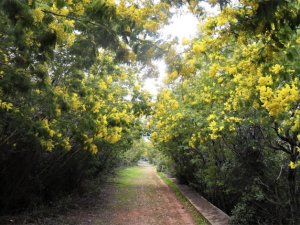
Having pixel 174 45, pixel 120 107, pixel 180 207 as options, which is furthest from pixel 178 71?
pixel 180 207

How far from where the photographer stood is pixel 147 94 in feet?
38.7

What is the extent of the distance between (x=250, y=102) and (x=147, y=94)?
591 cm

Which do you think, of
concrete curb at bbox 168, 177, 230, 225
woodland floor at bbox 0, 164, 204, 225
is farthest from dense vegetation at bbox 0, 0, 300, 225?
woodland floor at bbox 0, 164, 204, 225

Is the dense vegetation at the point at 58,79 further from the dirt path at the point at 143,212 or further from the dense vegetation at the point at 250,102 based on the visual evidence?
the dirt path at the point at 143,212

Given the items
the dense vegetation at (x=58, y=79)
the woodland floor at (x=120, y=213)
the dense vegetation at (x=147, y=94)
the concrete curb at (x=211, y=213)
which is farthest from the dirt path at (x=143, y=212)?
the dense vegetation at (x=58, y=79)

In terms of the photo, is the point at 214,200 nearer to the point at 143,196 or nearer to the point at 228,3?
the point at 143,196

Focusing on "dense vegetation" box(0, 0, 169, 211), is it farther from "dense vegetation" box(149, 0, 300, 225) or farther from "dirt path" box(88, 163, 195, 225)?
"dirt path" box(88, 163, 195, 225)

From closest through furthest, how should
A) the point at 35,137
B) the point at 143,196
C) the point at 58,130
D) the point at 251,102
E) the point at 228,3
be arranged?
the point at 228,3
the point at 251,102
the point at 35,137
the point at 58,130
the point at 143,196

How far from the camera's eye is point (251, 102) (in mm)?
6145

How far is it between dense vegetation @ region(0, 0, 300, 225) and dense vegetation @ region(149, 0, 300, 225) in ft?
0.08

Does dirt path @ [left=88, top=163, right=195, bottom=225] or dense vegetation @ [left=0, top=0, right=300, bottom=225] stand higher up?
dense vegetation @ [left=0, top=0, right=300, bottom=225]

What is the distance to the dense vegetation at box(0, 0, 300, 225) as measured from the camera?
4332mm

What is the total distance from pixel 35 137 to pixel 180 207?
26.3 ft

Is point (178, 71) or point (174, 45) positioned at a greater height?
point (174, 45)
